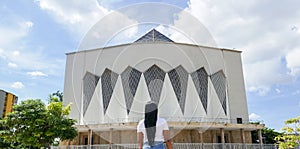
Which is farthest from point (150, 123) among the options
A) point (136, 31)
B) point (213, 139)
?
point (213, 139)

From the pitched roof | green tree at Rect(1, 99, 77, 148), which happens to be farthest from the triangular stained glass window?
green tree at Rect(1, 99, 77, 148)

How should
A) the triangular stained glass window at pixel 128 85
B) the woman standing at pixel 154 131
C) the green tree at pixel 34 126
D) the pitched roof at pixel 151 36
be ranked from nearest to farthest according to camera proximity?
the woman standing at pixel 154 131
the triangular stained glass window at pixel 128 85
the pitched roof at pixel 151 36
the green tree at pixel 34 126

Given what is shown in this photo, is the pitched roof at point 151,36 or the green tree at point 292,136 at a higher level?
the pitched roof at point 151,36

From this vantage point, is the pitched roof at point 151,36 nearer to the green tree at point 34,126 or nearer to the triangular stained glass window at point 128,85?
the triangular stained glass window at point 128,85

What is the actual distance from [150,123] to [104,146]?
1380 centimetres

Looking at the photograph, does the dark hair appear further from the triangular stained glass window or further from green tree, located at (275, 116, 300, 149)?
green tree, located at (275, 116, 300, 149)

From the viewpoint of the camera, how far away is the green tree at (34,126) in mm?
14633

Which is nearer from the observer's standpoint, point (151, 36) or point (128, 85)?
point (128, 85)

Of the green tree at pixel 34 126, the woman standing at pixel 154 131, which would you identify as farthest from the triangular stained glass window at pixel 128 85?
the green tree at pixel 34 126

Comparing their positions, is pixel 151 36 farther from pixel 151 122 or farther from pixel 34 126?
pixel 151 122

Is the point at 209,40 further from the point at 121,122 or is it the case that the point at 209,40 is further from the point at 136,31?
the point at 121,122

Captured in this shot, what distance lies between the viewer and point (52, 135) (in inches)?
583

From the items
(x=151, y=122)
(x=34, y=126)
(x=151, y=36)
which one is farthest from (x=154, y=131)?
(x=34, y=126)

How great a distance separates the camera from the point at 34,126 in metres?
14.6
